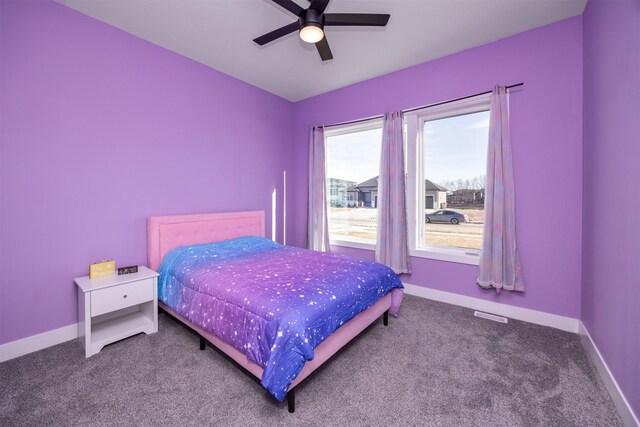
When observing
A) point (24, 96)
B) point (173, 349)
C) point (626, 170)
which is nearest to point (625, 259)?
point (626, 170)

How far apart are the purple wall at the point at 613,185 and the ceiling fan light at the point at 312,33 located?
6.23 feet

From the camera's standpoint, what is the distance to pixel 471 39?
9.43 ft

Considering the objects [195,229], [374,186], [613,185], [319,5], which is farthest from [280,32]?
[613,185]

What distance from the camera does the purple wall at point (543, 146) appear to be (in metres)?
2.54

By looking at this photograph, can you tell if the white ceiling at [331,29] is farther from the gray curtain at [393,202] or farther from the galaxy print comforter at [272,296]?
the galaxy print comforter at [272,296]

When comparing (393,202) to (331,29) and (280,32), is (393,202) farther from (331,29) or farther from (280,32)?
(280,32)

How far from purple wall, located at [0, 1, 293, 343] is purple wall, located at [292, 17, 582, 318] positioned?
3.29 m

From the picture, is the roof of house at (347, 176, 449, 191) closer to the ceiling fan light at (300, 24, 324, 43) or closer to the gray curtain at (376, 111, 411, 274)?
the gray curtain at (376, 111, 411, 274)

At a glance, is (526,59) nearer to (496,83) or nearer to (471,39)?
(496,83)

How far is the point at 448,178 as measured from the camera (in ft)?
→ 11.2

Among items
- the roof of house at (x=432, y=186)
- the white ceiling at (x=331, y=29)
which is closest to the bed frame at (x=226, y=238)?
the roof of house at (x=432, y=186)

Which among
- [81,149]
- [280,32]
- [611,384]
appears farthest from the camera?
[81,149]

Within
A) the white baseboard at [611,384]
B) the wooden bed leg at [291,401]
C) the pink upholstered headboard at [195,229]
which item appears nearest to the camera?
the white baseboard at [611,384]

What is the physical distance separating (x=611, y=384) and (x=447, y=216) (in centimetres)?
206
